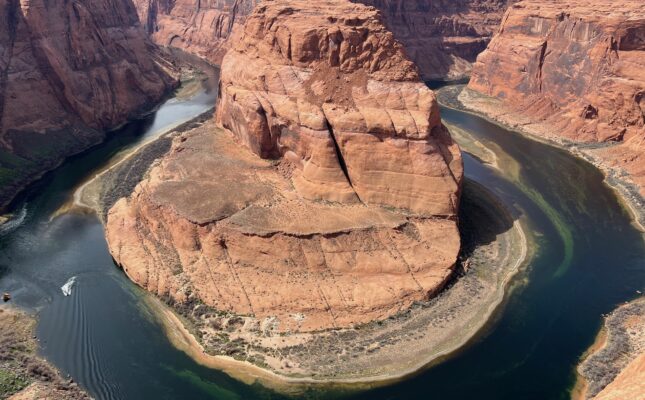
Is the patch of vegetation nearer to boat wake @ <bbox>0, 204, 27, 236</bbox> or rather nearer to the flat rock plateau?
the flat rock plateau

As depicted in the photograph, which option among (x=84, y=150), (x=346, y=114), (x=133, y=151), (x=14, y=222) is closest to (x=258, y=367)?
(x=346, y=114)

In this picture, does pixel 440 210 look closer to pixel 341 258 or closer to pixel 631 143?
pixel 341 258

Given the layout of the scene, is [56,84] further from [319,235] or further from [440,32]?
[440,32]

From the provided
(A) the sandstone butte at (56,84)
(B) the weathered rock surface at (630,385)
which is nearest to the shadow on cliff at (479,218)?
(B) the weathered rock surface at (630,385)

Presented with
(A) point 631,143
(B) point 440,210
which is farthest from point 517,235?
(A) point 631,143

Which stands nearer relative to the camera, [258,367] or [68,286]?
[258,367]

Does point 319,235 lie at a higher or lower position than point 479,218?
higher
